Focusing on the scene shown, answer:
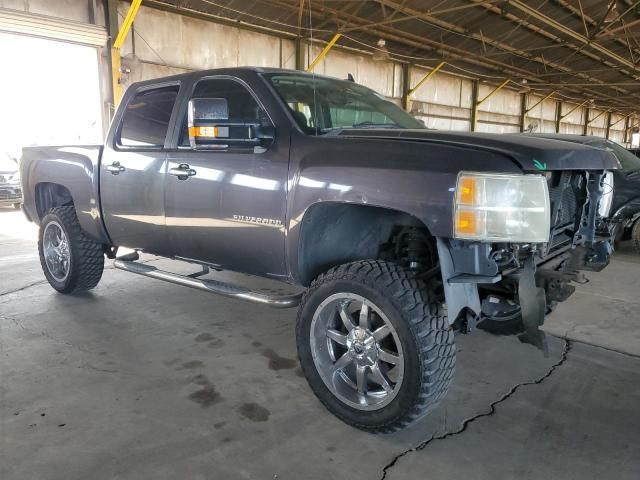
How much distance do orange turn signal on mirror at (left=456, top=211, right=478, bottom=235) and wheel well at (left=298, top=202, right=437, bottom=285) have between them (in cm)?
45

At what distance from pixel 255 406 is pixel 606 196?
2.42m

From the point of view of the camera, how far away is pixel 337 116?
3.18m

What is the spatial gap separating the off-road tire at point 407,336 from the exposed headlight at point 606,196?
50.3 inches

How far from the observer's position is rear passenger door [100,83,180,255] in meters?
3.54

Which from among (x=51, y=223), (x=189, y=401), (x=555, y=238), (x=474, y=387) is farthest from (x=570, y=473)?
(x=51, y=223)

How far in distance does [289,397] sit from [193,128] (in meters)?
1.57

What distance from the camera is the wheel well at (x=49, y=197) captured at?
15.4 ft

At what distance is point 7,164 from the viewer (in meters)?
11.2

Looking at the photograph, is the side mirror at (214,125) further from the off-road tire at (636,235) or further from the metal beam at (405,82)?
the metal beam at (405,82)

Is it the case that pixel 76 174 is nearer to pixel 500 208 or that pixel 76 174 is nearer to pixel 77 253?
pixel 77 253

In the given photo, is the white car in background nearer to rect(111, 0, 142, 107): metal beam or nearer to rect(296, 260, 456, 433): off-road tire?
rect(111, 0, 142, 107): metal beam

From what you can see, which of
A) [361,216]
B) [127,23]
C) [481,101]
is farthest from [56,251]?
[481,101]

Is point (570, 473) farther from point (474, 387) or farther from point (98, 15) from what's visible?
point (98, 15)

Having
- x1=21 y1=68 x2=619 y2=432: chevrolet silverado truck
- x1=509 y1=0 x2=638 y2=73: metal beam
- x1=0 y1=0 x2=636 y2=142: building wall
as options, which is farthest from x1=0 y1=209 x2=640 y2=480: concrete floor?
x1=509 y1=0 x2=638 y2=73: metal beam
